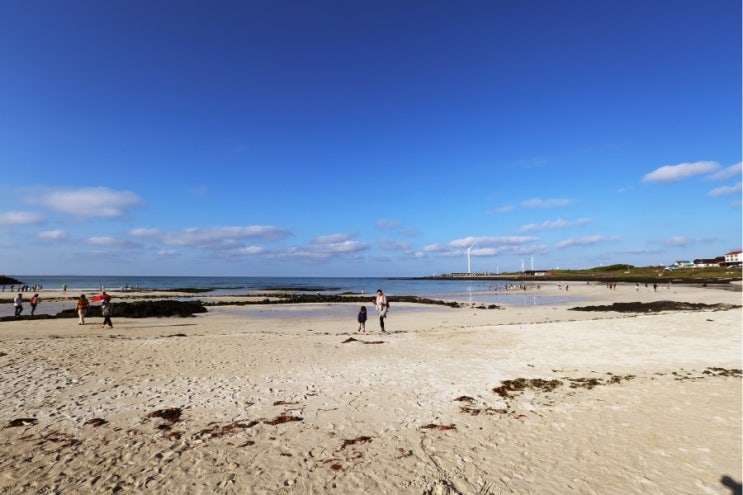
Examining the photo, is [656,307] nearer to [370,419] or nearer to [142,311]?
[370,419]

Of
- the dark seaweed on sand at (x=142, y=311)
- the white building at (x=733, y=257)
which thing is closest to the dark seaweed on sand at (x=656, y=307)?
the dark seaweed on sand at (x=142, y=311)

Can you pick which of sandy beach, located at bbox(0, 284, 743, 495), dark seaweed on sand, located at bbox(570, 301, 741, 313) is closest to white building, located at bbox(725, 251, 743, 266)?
dark seaweed on sand, located at bbox(570, 301, 741, 313)

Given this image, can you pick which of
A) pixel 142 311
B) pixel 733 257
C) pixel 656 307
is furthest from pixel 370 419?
pixel 733 257

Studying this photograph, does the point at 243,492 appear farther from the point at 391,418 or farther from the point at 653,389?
the point at 653,389

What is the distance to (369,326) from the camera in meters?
27.8

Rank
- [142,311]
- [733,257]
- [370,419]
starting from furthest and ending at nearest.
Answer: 1. [733,257]
2. [142,311]
3. [370,419]

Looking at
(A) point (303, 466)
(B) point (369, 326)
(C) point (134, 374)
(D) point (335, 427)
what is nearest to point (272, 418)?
(D) point (335, 427)

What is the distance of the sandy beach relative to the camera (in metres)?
6.43

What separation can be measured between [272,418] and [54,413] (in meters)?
5.16

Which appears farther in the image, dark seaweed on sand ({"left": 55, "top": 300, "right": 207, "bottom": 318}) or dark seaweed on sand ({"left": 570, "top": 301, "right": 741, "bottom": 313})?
dark seaweed on sand ({"left": 570, "top": 301, "right": 741, "bottom": 313})

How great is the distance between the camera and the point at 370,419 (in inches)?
360

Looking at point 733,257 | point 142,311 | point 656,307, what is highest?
point 733,257

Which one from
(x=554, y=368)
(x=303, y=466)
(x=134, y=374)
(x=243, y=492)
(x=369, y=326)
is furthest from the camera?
(x=369, y=326)

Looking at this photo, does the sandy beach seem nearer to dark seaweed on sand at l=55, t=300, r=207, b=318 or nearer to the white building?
dark seaweed on sand at l=55, t=300, r=207, b=318
